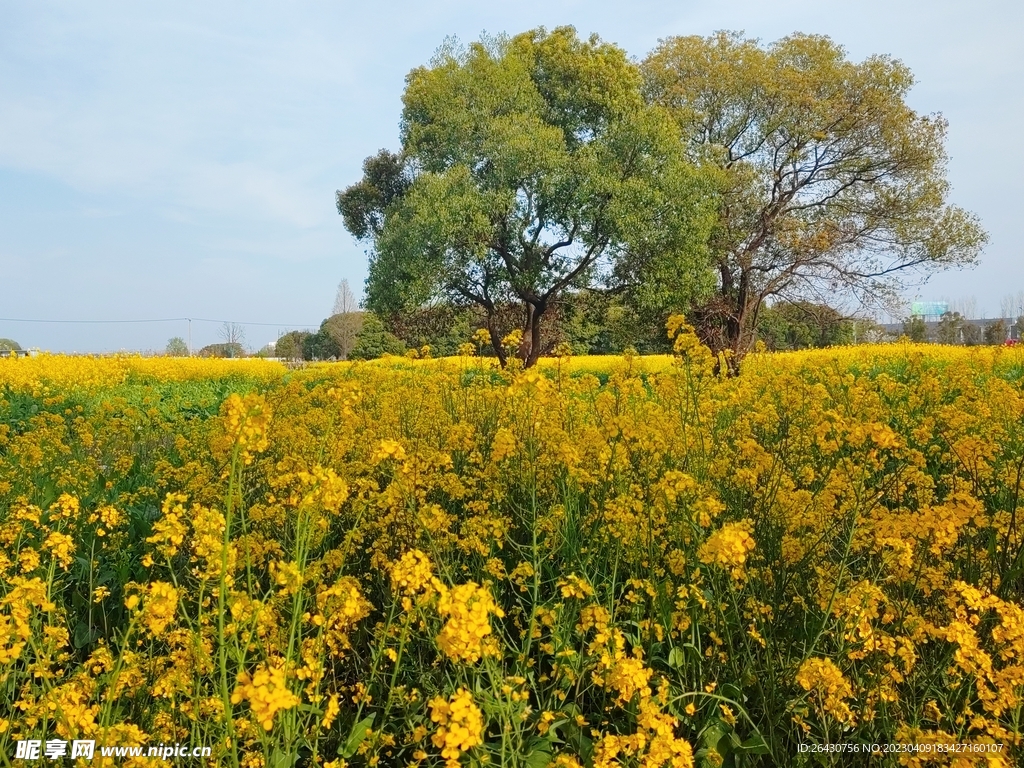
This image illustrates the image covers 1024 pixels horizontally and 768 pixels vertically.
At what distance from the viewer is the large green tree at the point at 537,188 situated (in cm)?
1437

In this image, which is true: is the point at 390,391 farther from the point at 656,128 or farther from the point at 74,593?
the point at 656,128

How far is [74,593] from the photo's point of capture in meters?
2.97

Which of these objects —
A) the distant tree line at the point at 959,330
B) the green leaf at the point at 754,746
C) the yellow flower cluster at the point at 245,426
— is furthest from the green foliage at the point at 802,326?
the yellow flower cluster at the point at 245,426

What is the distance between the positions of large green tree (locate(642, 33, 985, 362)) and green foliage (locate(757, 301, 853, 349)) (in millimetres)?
588

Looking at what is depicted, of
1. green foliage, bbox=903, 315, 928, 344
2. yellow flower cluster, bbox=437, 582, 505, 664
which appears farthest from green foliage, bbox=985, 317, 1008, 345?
yellow flower cluster, bbox=437, 582, 505, 664

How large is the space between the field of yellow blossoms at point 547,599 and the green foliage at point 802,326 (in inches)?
501

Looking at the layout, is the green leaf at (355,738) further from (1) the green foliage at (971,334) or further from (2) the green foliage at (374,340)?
(1) the green foliage at (971,334)

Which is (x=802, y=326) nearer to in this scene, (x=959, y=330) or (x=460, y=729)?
(x=959, y=330)

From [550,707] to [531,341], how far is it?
15465mm

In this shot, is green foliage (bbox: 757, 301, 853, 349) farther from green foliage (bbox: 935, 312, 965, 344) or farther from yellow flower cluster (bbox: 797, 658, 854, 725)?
yellow flower cluster (bbox: 797, 658, 854, 725)

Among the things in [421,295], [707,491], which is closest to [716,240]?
[421,295]

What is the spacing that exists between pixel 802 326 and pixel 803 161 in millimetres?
Answer: 5588

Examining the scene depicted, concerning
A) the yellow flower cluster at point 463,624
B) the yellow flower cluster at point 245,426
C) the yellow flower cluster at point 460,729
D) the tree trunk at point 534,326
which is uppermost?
the tree trunk at point 534,326

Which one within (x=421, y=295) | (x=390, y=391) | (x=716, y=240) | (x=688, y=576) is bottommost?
(x=688, y=576)
